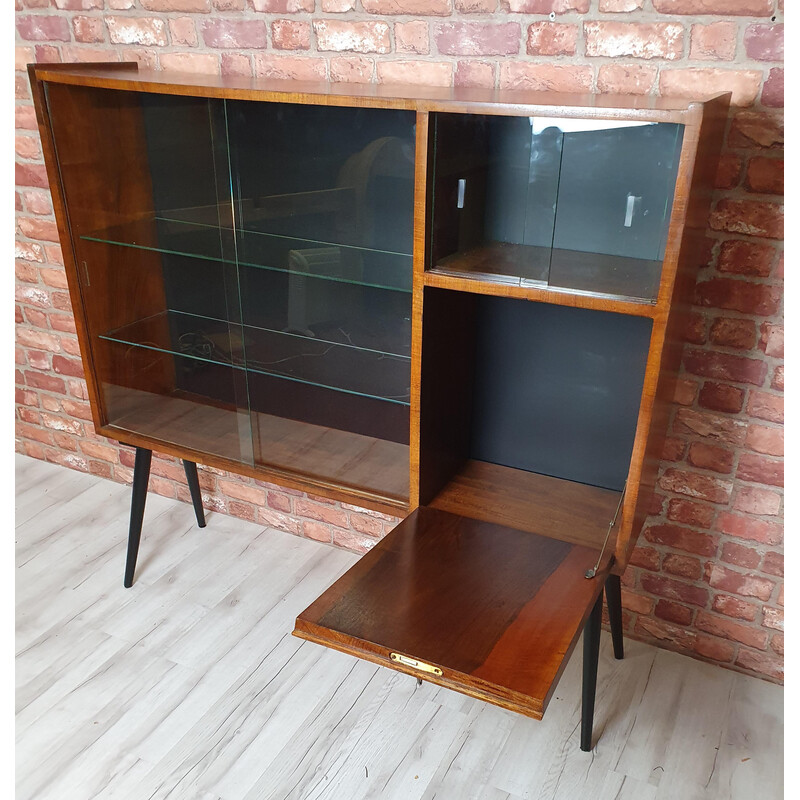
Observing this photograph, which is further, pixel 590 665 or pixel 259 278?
pixel 259 278

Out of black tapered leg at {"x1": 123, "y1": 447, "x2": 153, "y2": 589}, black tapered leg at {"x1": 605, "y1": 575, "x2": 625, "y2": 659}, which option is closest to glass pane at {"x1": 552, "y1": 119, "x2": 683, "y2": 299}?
black tapered leg at {"x1": 605, "y1": 575, "x2": 625, "y2": 659}

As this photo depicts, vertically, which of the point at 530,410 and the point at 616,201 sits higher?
the point at 616,201

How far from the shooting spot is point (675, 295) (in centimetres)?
127

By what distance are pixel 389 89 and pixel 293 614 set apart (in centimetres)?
136

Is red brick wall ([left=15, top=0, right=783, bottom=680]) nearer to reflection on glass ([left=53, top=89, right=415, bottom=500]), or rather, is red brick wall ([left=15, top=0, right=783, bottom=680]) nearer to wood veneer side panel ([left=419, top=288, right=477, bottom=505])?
reflection on glass ([left=53, top=89, right=415, bottom=500])

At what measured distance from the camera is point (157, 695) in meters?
1.84

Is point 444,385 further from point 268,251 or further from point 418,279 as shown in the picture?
point 268,251

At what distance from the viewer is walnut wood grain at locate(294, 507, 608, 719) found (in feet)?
3.80

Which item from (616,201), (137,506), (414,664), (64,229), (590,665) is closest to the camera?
(414,664)

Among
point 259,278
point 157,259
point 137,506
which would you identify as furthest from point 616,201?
point 137,506

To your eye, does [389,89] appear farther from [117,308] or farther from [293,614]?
[293,614]

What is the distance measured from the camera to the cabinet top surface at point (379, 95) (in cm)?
119

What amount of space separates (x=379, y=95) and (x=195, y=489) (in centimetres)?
144

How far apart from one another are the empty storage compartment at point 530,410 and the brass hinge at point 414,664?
46 centimetres
